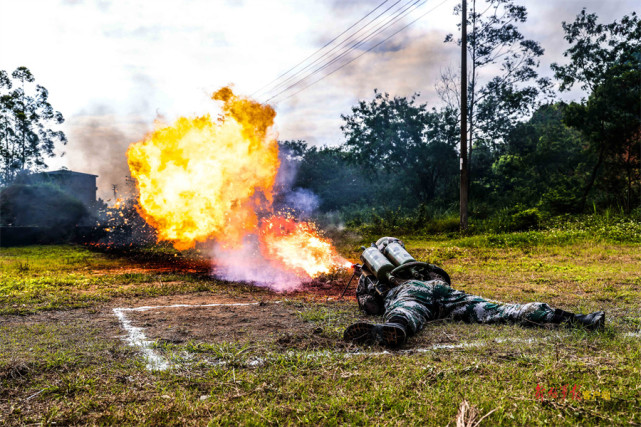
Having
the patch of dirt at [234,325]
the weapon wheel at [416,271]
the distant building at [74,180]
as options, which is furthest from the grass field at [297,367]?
the distant building at [74,180]

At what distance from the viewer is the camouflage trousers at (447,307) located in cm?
509

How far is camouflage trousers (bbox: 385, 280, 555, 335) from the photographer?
509 centimetres

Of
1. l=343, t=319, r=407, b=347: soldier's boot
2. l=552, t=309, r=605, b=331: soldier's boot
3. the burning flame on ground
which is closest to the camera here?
l=343, t=319, r=407, b=347: soldier's boot

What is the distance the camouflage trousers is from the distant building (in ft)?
149

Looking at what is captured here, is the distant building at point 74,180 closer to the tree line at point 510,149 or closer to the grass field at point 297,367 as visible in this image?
the tree line at point 510,149

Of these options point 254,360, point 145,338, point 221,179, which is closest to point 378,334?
point 254,360

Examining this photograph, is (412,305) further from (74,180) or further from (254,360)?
(74,180)

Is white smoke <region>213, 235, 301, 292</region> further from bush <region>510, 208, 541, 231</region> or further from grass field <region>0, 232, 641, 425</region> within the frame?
bush <region>510, 208, 541, 231</region>

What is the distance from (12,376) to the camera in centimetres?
372

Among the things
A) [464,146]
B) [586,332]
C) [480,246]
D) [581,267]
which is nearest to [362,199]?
[464,146]

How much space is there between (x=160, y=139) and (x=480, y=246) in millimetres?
10724

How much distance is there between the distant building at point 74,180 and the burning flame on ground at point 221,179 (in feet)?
122

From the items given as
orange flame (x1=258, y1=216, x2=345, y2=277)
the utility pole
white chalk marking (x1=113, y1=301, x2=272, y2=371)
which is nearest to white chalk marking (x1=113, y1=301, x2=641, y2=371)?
white chalk marking (x1=113, y1=301, x2=272, y2=371)

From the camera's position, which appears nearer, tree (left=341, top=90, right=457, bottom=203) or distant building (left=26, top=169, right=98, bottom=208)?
tree (left=341, top=90, right=457, bottom=203)
